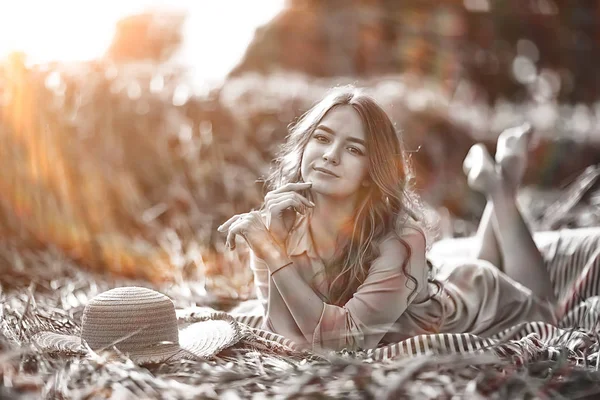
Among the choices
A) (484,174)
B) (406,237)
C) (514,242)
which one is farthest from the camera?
(484,174)

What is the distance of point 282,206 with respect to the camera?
158cm

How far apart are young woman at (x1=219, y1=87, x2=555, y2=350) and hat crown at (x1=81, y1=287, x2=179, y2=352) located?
A: 0.22 m

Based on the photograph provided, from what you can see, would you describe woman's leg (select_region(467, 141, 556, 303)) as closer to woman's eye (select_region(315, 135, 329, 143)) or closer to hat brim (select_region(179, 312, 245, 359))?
woman's eye (select_region(315, 135, 329, 143))

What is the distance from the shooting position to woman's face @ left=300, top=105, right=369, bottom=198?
162 cm

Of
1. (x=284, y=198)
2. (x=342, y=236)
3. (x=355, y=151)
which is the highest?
(x=355, y=151)

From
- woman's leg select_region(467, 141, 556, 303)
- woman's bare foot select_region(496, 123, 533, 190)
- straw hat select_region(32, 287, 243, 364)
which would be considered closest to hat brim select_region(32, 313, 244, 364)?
straw hat select_region(32, 287, 243, 364)

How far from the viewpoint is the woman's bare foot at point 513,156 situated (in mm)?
2383

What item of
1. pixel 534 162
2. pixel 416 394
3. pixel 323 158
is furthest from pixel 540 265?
pixel 534 162

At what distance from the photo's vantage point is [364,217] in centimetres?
169

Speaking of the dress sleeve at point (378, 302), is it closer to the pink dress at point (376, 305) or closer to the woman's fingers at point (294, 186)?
the pink dress at point (376, 305)

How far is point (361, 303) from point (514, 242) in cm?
91

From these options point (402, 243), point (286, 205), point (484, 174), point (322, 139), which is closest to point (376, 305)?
point (402, 243)

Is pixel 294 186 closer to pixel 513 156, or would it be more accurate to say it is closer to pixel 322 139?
pixel 322 139

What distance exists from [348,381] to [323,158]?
618 mm
